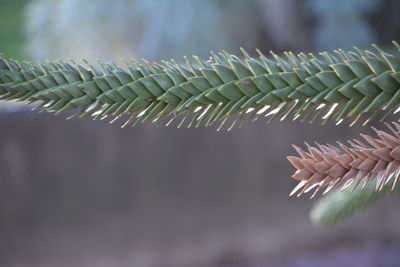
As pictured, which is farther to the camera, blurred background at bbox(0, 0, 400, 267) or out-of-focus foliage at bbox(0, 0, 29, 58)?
out-of-focus foliage at bbox(0, 0, 29, 58)

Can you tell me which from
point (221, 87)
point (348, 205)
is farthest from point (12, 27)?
point (221, 87)

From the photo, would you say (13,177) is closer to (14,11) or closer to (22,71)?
(22,71)

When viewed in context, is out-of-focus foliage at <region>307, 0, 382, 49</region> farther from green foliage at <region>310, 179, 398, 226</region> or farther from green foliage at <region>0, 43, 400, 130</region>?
green foliage at <region>0, 43, 400, 130</region>

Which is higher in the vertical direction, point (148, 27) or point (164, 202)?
point (148, 27)

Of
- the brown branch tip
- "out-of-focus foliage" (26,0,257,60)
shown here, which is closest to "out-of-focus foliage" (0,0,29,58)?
"out-of-focus foliage" (26,0,257,60)

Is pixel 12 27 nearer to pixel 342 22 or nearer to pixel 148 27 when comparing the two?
pixel 148 27

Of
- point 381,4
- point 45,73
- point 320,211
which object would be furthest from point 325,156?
point 381,4

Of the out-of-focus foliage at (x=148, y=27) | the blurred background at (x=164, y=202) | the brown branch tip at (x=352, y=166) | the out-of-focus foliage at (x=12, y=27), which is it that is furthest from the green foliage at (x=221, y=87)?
the out-of-focus foliage at (x=12, y=27)
